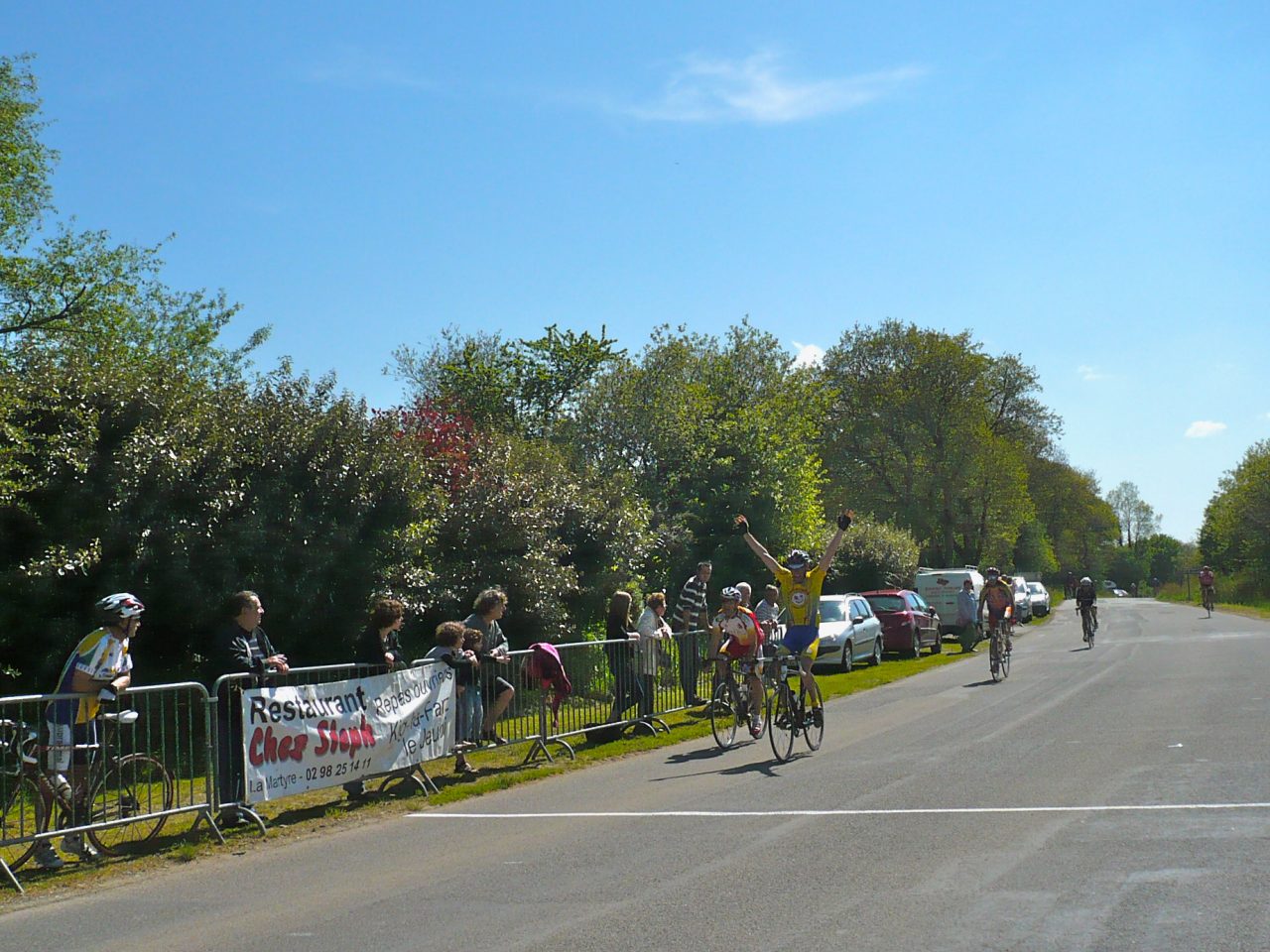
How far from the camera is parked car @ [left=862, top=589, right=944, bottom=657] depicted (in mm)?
29797

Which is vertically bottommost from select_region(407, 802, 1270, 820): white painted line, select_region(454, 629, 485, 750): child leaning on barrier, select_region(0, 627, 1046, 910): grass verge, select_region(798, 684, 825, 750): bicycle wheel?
select_region(407, 802, 1270, 820): white painted line

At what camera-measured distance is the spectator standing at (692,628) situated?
16.8m

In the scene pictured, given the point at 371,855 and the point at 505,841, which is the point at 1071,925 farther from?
the point at 371,855

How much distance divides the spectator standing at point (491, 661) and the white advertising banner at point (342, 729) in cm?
51

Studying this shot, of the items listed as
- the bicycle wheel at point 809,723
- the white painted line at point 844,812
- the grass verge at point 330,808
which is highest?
the bicycle wheel at point 809,723

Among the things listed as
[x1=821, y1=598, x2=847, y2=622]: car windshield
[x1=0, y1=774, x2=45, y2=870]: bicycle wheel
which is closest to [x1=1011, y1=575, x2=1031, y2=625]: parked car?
[x1=821, y1=598, x2=847, y2=622]: car windshield

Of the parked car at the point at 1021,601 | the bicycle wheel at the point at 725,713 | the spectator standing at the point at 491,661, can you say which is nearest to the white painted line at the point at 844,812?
the spectator standing at the point at 491,661

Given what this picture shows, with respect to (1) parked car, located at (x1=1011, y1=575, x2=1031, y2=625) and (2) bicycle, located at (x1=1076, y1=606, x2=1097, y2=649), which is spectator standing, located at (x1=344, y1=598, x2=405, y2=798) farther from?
(1) parked car, located at (x1=1011, y1=575, x2=1031, y2=625)

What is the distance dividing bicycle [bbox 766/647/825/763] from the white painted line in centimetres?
280

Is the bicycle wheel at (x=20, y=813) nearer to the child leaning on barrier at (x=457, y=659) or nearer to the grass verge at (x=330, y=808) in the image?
the grass verge at (x=330, y=808)

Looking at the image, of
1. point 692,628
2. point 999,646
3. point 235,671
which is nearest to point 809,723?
point 692,628

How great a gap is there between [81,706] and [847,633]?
1909cm

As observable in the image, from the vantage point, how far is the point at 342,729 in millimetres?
10242

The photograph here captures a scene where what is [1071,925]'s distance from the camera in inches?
222
